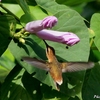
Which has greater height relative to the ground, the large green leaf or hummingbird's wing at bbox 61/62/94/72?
hummingbird's wing at bbox 61/62/94/72

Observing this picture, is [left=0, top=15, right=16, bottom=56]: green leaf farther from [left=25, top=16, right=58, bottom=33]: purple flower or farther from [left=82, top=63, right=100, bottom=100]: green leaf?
[left=82, top=63, right=100, bottom=100]: green leaf

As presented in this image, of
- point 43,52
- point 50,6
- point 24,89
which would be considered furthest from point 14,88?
point 50,6

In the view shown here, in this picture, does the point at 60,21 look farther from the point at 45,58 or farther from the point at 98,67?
the point at 98,67

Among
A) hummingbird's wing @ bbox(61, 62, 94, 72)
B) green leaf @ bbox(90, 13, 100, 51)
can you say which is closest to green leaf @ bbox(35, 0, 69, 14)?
green leaf @ bbox(90, 13, 100, 51)

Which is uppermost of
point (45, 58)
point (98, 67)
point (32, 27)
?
point (32, 27)

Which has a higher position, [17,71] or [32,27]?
[32,27]

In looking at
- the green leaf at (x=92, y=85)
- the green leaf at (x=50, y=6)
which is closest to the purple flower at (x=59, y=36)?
the green leaf at (x=50, y=6)

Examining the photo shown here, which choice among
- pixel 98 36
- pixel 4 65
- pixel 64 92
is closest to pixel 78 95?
pixel 64 92
